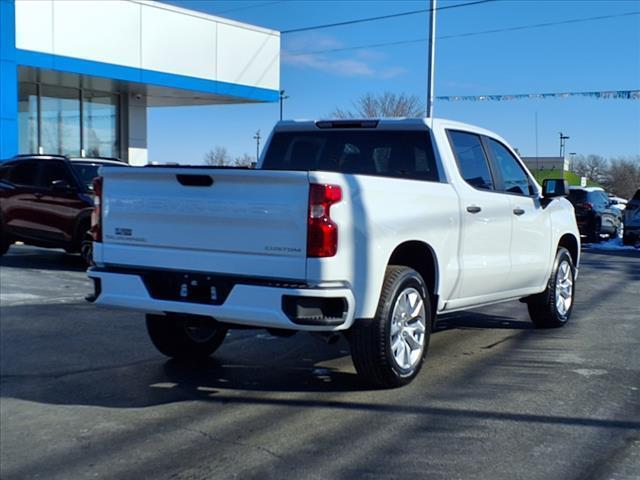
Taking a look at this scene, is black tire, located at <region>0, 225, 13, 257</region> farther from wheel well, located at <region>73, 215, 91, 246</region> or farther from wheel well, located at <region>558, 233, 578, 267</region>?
wheel well, located at <region>558, 233, 578, 267</region>

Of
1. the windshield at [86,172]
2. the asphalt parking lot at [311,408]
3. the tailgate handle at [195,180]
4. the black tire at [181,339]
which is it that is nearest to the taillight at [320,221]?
the tailgate handle at [195,180]

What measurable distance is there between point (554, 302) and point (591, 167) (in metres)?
78.9

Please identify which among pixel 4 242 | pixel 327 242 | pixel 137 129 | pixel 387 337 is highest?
pixel 137 129

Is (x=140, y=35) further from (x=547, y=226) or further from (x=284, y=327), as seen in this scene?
(x=284, y=327)

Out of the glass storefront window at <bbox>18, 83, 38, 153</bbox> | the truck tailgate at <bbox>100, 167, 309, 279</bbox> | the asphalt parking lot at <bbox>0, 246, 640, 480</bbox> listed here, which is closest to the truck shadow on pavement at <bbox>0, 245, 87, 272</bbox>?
the asphalt parking lot at <bbox>0, 246, 640, 480</bbox>

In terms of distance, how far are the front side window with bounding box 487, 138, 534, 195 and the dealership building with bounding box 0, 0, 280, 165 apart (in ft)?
43.8

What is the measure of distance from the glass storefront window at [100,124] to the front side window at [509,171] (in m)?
17.0

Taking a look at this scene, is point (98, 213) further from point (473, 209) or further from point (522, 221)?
point (522, 221)

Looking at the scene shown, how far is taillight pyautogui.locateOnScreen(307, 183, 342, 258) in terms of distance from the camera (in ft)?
16.1

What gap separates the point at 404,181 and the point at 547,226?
291cm

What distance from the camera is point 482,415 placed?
5.18 m

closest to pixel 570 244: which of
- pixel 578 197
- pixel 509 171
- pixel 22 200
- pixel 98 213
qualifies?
pixel 509 171

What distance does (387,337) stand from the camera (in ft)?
17.8

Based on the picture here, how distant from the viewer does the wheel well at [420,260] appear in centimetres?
587
